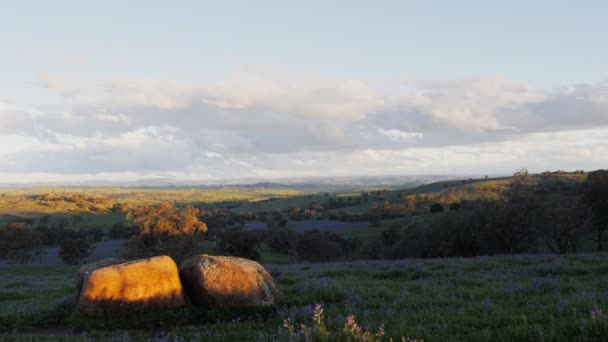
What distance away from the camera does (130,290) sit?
9.38 meters

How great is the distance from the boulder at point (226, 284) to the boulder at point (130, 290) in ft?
1.68

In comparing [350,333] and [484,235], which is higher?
[350,333]

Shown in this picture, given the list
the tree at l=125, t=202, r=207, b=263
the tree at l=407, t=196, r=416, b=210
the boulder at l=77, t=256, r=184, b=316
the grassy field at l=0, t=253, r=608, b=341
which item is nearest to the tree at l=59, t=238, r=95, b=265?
the tree at l=125, t=202, r=207, b=263

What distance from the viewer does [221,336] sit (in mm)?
7027

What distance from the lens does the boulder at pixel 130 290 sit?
927 centimetres

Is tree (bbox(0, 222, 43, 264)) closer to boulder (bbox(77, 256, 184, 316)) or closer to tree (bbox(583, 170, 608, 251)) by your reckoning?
boulder (bbox(77, 256, 184, 316))

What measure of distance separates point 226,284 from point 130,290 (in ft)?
7.75

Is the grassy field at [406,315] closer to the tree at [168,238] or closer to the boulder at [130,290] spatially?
the boulder at [130,290]

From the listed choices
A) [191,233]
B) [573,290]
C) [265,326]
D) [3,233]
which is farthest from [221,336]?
[3,233]

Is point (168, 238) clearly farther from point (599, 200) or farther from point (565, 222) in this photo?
point (599, 200)

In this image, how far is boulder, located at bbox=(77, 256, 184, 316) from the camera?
9266 millimetres

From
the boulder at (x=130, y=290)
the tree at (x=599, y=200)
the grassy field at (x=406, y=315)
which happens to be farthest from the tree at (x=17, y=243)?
the tree at (x=599, y=200)

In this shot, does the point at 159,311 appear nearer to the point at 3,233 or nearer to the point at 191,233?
the point at 191,233

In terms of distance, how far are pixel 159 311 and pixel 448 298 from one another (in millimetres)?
7236
